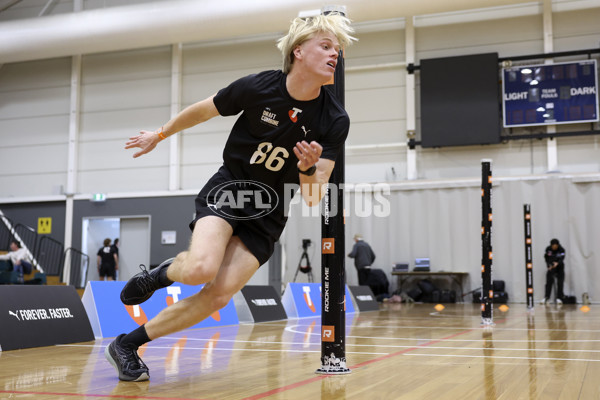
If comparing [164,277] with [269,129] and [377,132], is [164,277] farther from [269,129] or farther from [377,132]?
[377,132]

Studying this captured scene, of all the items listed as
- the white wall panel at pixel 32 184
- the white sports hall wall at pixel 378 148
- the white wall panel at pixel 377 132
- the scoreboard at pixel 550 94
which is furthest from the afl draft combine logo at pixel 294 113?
the white wall panel at pixel 32 184

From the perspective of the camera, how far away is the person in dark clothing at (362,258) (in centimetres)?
1603

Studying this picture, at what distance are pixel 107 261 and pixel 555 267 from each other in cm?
1189

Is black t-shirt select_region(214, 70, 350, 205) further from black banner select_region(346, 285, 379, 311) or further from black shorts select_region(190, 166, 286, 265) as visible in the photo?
black banner select_region(346, 285, 379, 311)

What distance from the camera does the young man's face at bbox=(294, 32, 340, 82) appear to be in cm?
320

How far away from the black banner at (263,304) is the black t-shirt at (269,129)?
535 centimetres

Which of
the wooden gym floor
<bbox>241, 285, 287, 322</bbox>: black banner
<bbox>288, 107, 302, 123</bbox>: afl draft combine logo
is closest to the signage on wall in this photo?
<bbox>241, 285, 287, 322</bbox>: black banner

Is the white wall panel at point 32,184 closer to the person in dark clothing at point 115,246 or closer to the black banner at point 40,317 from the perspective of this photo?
the person in dark clothing at point 115,246

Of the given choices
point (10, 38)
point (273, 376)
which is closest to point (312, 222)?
point (10, 38)

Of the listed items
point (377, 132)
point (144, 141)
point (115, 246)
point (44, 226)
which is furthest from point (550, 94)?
point (44, 226)

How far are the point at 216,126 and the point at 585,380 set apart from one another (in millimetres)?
16384

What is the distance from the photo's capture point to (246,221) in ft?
10.8

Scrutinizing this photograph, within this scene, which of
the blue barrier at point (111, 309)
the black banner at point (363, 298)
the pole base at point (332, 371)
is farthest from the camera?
the black banner at point (363, 298)

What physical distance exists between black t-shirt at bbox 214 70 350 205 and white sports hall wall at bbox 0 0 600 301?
13.7m
